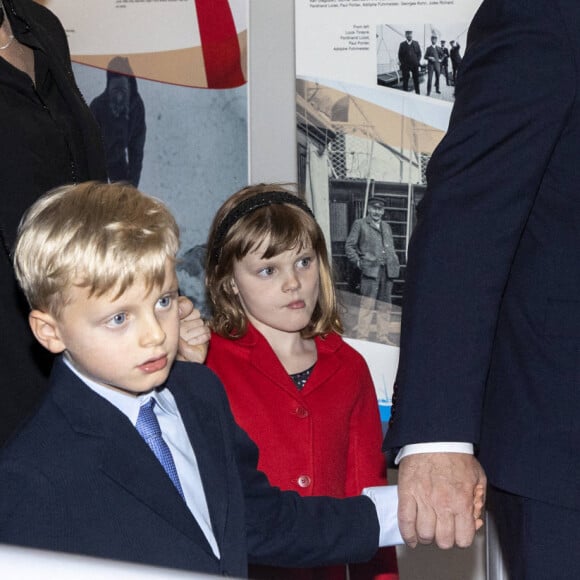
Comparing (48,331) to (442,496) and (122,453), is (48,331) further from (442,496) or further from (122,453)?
(442,496)

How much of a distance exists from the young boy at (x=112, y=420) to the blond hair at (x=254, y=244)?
2.59 ft

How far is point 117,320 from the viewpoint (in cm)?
128

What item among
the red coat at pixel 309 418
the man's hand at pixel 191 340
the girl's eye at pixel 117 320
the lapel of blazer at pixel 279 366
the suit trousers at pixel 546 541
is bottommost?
the red coat at pixel 309 418

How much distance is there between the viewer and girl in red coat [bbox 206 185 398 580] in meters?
2.10

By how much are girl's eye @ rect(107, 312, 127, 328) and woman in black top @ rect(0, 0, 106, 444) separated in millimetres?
406

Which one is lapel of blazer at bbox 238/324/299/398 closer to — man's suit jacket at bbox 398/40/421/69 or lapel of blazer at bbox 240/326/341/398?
lapel of blazer at bbox 240/326/341/398

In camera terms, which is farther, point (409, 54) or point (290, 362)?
point (409, 54)

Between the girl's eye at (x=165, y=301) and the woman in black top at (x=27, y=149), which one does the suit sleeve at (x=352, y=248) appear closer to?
the woman in black top at (x=27, y=149)

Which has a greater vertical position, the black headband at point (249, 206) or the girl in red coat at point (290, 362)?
the black headband at point (249, 206)

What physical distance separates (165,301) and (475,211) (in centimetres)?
44

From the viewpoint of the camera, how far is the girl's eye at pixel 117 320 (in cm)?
128

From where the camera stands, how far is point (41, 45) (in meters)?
1.80

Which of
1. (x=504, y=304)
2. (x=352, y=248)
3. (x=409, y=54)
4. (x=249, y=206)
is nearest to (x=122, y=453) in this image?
(x=504, y=304)

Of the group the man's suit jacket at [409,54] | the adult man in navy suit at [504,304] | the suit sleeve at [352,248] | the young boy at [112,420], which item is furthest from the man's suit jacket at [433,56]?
the young boy at [112,420]
